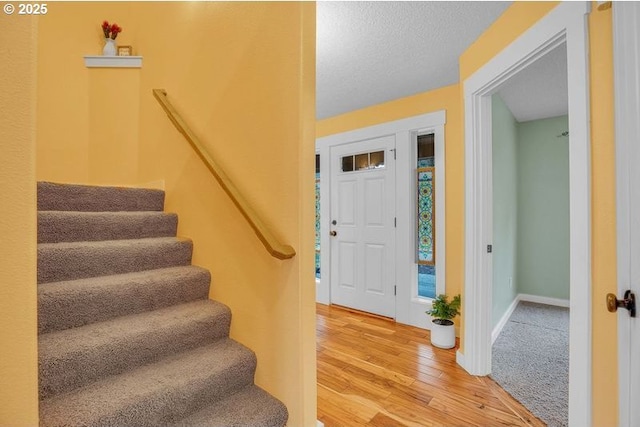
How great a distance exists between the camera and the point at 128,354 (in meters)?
1.26

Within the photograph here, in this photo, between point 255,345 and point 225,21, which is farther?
point 225,21

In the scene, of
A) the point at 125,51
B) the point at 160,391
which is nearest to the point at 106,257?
the point at 160,391

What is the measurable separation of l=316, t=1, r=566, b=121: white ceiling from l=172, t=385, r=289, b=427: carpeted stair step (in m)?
2.21

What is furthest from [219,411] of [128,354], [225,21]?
[225,21]

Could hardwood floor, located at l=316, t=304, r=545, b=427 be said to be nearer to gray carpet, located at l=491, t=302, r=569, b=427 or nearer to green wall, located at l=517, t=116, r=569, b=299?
gray carpet, located at l=491, t=302, r=569, b=427

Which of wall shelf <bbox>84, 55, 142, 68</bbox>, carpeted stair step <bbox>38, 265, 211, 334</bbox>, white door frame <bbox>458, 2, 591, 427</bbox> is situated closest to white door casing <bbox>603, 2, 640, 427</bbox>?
white door frame <bbox>458, 2, 591, 427</bbox>

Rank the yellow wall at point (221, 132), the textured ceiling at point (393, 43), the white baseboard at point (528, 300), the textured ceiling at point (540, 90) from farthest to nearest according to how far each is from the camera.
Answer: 1. the white baseboard at point (528, 300)
2. the textured ceiling at point (540, 90)
3. the textured ceiling at point (393, 43)
4. the yellow wall at point (221, 132)

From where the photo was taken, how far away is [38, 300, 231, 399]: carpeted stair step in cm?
110

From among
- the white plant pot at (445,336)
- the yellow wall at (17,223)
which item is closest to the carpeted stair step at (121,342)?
the yellow wall at (17,223)

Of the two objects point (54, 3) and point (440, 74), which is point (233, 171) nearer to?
point (440, 74)

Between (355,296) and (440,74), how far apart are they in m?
2.57

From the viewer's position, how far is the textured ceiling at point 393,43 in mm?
1768

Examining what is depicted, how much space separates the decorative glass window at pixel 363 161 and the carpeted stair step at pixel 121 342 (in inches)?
95.9

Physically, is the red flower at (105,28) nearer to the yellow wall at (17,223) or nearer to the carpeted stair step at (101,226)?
the carpeted stair step at (101,226)
